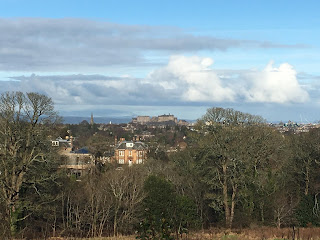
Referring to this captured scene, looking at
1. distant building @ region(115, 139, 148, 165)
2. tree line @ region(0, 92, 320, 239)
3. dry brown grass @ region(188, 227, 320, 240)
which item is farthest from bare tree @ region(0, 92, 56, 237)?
distant building @ region(115, 139, 148, 165)

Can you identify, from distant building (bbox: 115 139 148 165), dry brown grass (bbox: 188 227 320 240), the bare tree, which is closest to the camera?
dry brown grass (bbox: 188 227 320 240)

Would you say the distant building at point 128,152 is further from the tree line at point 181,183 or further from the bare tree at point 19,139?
the bare tree at point 19,139

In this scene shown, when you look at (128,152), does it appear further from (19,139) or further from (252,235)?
(252,235)

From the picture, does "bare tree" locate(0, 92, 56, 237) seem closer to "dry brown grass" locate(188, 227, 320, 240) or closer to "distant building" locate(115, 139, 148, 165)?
"dry brown grass" locate(188, 227, 320, 240)

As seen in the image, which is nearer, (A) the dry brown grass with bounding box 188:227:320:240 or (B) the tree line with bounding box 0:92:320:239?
(A) the dry brown grass with bounding box 188:227:320:240

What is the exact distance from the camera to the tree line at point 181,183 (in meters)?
30.0

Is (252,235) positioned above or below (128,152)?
below

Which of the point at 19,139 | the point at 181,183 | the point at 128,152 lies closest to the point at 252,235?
the point at 19,139

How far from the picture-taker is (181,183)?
145ft

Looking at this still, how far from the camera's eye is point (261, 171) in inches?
1650

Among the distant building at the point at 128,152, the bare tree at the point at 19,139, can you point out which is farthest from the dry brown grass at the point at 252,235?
the distant building at the point at 128,152

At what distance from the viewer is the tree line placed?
30.0 meters

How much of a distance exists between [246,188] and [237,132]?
16.9 feet

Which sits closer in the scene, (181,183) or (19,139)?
(19,139)
